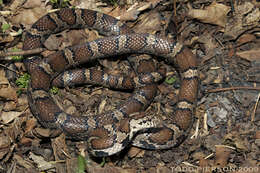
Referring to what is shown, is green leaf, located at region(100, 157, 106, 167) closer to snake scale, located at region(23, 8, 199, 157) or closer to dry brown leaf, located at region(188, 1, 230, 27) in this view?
snake scale, located at region(23, 8, 199, 157)

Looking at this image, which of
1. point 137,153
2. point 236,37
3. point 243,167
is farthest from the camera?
point 236,37

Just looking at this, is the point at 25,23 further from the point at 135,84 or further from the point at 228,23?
the point at 228,23

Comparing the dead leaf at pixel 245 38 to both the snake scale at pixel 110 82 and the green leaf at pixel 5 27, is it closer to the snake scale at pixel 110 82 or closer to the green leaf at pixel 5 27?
the snake scale at pixel 110 82

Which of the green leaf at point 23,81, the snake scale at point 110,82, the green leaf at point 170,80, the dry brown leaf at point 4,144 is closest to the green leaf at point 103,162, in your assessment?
the snake scale at point 110,82

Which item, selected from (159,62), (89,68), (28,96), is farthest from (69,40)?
(159,62)

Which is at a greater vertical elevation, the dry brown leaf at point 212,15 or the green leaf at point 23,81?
the dry brown leaf at point 212,15

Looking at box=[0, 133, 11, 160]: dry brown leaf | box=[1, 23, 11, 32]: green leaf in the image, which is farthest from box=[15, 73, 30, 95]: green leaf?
box=[1, 23, 11, 32]: green leaf

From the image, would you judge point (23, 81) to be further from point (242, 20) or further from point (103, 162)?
point (242, 20)
